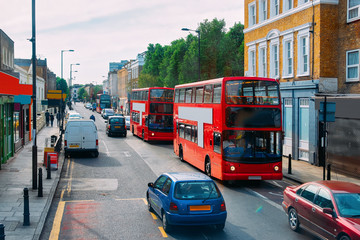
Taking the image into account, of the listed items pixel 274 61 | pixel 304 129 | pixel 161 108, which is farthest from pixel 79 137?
pixel 274 61

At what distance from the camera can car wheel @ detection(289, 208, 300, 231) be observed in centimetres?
1030

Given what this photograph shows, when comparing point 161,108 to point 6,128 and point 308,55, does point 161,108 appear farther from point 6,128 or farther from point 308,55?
point 308,55

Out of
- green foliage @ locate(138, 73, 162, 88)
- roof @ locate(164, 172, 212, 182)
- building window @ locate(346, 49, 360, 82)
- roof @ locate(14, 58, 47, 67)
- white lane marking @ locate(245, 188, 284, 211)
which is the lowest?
white lane marking @ locate(245, 188, 284, 211)

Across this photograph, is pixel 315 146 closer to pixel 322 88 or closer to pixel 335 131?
pixel 335 131

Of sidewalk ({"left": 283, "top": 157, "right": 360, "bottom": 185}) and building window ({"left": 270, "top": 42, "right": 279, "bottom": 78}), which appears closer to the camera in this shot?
sidewalk ({"left": 283, "top": 157, "right": 360, "bottom": 185})

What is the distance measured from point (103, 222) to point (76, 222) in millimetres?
742

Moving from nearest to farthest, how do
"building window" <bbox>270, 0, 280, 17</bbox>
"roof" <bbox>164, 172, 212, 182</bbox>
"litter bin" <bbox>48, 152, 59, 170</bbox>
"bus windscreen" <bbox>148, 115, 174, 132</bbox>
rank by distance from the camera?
"roof" <bbox>164, 172, 212, 182</bbox>
"litter bin" <bbox>48, 152, 59, 170</bbox>
"building window" <bbox>270, 0, 280, 17</bbox>
"bus windscreen" <bbox>148, 115, 174, 132</bbox>

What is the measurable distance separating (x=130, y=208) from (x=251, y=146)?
5267 mm

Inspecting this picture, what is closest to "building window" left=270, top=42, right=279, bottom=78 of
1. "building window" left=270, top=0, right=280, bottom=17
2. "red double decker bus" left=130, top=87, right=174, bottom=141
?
"building window" left=270, top=0, right=280, bottom=17

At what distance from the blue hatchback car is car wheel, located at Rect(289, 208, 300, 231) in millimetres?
1804

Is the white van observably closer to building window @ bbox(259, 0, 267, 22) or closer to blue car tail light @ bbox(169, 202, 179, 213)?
building window @ bbox(259, 0, 267, 22)

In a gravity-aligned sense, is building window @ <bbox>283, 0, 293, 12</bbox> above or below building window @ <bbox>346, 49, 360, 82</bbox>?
above

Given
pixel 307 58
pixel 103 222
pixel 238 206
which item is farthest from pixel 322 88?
pixel 103 222

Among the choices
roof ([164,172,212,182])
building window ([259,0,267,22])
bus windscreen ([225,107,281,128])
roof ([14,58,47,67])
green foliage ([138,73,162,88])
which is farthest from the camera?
roof ([14,58,47,67])
